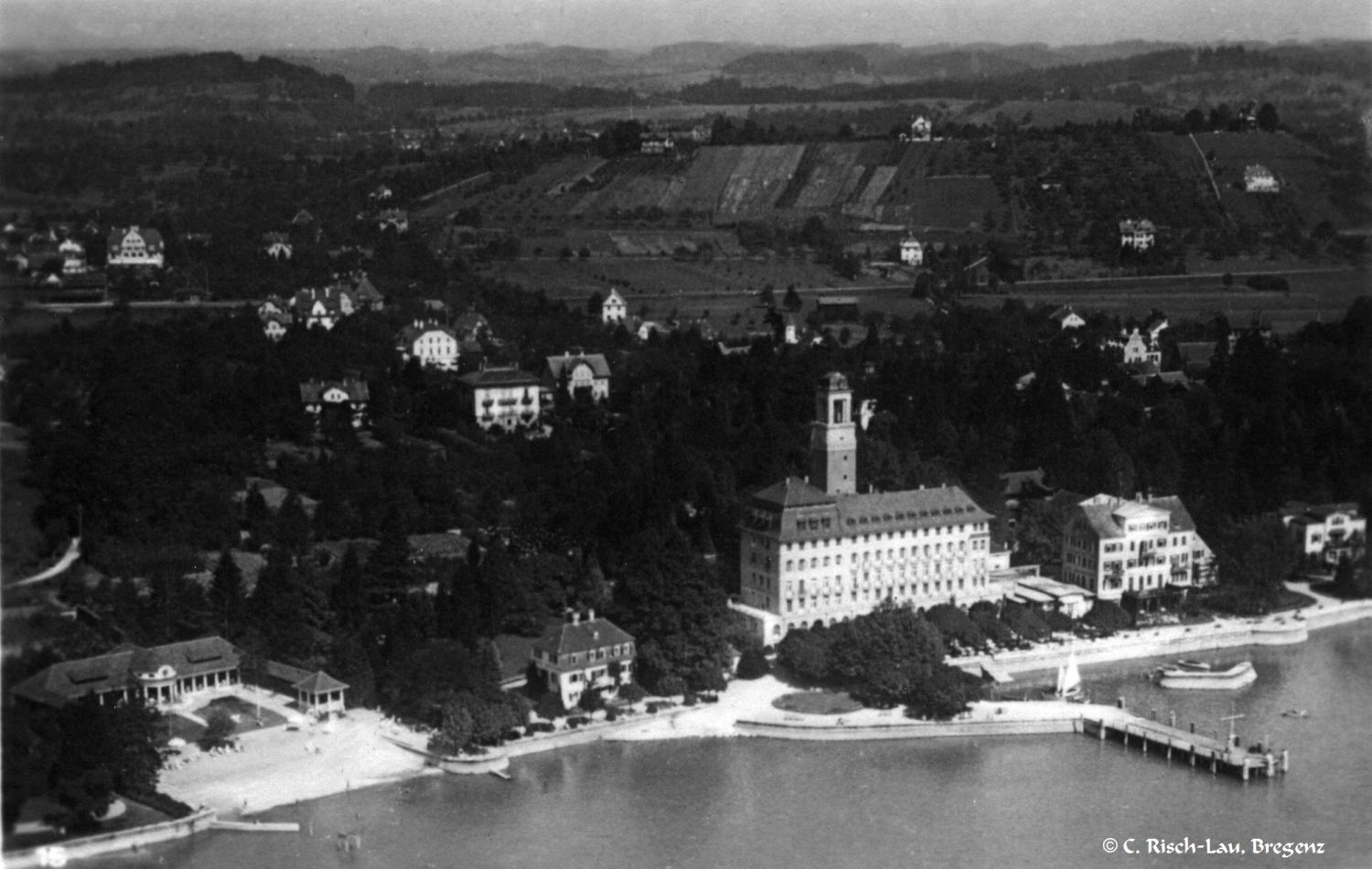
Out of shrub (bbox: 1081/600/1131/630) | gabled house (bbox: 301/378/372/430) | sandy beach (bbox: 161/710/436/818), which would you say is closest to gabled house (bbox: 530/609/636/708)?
sandy beach (bbox: 161/710/436/818)

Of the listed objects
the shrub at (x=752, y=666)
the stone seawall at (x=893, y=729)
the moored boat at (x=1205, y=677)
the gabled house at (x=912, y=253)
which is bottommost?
the moored boat at (x=1205, y=677)

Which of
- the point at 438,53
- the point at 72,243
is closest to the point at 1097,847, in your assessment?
the point at 72,243

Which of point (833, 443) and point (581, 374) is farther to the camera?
point (581, 374)

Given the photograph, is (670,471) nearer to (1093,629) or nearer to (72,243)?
(1093,629)

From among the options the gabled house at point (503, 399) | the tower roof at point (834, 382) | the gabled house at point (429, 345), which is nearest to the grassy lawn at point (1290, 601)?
the tower roof at point (834, 382)

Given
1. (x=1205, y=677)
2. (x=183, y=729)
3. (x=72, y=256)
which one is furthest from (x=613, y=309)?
(x=183, y=729)

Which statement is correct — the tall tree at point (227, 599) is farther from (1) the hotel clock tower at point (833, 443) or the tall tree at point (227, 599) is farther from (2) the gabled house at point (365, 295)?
(2) the gabled house at point (365, 295)

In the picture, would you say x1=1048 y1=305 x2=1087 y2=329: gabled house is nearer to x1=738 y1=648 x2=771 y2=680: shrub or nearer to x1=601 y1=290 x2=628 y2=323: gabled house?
x1=601 y1=290 x2=628 y2=323: gabled house

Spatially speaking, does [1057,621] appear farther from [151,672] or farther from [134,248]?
[134,248]
